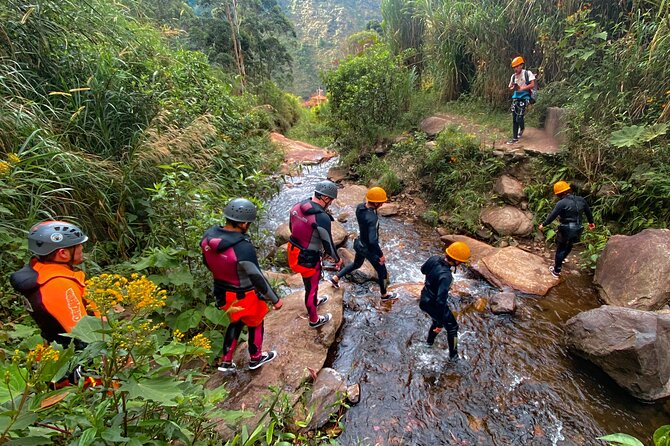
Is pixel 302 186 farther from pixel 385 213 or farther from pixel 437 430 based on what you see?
pixel 437 430

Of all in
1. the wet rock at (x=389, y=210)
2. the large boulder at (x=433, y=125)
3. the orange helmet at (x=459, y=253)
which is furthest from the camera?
the large boulder at (x=433, y=125)

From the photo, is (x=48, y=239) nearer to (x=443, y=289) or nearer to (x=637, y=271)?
(x=443, y=289)

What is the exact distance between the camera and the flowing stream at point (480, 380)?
329 centimetres

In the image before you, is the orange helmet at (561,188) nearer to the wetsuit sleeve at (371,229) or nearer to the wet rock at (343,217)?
the wetsuit sleeve at (371,229)

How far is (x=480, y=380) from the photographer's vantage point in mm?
3902

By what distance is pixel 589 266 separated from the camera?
5.78 meters

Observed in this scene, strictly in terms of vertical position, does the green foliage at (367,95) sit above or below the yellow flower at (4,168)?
below

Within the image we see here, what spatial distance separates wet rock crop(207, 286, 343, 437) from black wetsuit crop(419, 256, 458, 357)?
1.29 meters

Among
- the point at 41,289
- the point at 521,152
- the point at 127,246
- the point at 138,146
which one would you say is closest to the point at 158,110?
the point at 138,146

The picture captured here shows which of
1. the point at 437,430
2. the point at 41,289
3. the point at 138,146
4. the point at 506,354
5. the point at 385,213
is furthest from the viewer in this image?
the point at 385,213

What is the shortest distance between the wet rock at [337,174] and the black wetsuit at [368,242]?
20.6ft

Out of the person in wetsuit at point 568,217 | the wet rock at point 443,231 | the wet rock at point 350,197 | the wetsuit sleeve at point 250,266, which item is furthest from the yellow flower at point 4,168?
the person in wetsuit at point 568,217

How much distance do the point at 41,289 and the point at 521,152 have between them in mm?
8498

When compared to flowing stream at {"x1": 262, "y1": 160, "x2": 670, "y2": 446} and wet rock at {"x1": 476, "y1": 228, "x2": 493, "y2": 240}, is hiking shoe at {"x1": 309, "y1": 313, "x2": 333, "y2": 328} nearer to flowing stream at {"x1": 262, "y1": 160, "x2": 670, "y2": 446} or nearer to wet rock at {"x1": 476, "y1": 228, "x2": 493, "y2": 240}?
flowing stream at {"x1": 262, "y1": 160, "x2": 670, "y2": 446}
